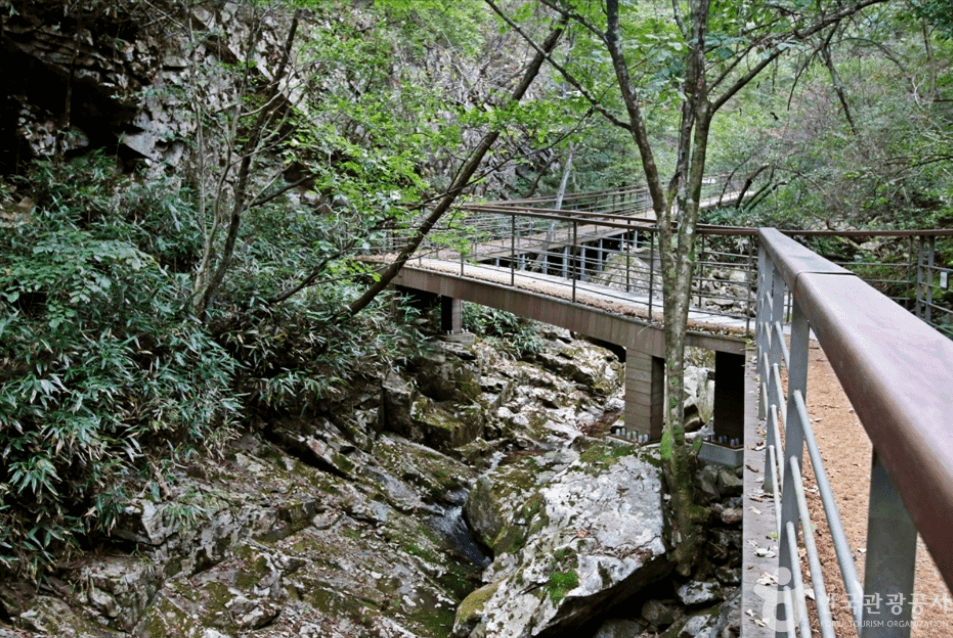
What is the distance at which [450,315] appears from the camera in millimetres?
11320

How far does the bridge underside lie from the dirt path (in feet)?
9.21

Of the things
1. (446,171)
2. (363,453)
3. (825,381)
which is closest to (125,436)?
(363,453)

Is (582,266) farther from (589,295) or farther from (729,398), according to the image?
(729,398)

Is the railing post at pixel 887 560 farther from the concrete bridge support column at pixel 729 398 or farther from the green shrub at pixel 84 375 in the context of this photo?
the concrete bridge support column at pixel 729 398

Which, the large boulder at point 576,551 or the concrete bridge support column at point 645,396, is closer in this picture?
the large boulder at point 576,551

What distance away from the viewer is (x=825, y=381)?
3.58 metres

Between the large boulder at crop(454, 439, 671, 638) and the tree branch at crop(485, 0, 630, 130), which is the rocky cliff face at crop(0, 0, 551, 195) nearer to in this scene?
the tree branch at crop(485, 0, 630, 130)

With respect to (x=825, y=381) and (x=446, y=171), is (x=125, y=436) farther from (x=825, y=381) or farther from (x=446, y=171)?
(x=446, y=171)

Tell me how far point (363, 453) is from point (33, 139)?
5298mm

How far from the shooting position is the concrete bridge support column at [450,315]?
11289mm

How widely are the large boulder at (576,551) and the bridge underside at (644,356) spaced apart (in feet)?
2.86

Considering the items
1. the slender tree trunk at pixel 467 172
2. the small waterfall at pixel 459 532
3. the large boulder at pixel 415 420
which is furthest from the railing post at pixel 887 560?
the large boulder at pixel 415 420

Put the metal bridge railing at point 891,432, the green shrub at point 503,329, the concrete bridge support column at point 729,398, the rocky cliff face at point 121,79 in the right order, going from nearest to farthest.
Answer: the metal bridge railing at point 891,432
the concrete bridge support column at point 729,398
the rocky cliff face at point 121,79
the green shrub at point 503,329

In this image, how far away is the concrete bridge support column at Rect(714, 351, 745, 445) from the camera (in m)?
6.29
